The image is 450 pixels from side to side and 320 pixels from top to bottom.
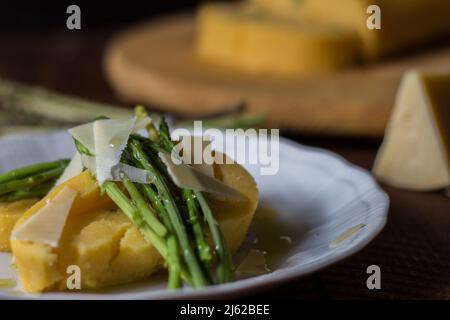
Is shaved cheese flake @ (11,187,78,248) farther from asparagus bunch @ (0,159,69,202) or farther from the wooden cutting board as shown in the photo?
the wooden cutting board

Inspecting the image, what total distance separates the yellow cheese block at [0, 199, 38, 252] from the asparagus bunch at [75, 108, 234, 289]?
0.20m

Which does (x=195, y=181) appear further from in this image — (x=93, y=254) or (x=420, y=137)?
→ (x=420, y=137)

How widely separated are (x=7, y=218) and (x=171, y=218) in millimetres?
421

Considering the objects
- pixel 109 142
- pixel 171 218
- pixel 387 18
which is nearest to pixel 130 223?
pixel 171 218

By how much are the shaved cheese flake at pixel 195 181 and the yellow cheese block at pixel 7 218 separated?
35 cm

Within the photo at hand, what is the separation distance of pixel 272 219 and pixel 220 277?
56 cm

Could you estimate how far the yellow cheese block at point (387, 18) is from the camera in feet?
11.4

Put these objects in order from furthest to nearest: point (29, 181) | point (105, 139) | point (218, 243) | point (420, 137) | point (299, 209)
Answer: point (420, 137)
point (299, 209)
point (29, 181)
point (105, 139)
point (218, 243)

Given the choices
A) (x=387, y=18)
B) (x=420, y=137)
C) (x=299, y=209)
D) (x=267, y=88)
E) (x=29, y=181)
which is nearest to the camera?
(x=29, y=181)

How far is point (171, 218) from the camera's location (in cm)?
156

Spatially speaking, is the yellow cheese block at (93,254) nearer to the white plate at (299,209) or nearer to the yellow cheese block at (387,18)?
the white plate at (299,209)

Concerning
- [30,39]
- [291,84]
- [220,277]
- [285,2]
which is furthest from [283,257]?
[30,39]

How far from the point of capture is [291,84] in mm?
3270

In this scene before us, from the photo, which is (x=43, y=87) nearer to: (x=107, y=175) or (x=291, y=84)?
(x=291, y=84)
